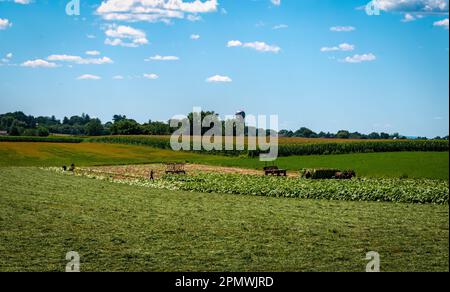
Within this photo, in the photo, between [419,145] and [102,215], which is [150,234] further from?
[419,145]

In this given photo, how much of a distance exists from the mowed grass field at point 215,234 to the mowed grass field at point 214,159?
59.6 feet

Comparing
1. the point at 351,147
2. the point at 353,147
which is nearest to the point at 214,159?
the point at 351,147

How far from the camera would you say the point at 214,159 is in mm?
55969

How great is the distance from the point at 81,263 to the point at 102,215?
6.70 m

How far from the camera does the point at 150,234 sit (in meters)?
14.7

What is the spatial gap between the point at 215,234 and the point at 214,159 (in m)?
41.4

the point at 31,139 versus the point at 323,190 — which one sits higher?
the point at 31,139

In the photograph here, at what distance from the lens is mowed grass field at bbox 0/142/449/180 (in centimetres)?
4019

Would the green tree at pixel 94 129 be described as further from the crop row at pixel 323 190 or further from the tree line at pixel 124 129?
the crop row at pixel 323 190

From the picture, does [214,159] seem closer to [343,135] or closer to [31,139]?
[31,139]

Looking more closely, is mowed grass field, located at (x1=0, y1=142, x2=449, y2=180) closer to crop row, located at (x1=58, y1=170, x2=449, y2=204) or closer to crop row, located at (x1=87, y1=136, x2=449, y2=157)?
crop row, located at (x1=87, y1=136, x2=449, y2=157)

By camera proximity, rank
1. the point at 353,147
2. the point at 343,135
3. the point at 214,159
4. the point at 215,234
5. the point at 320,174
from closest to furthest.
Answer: the point at 215,234, the point at 320,174, the point at 214,159, the point at 353,147, the point at 343,135
